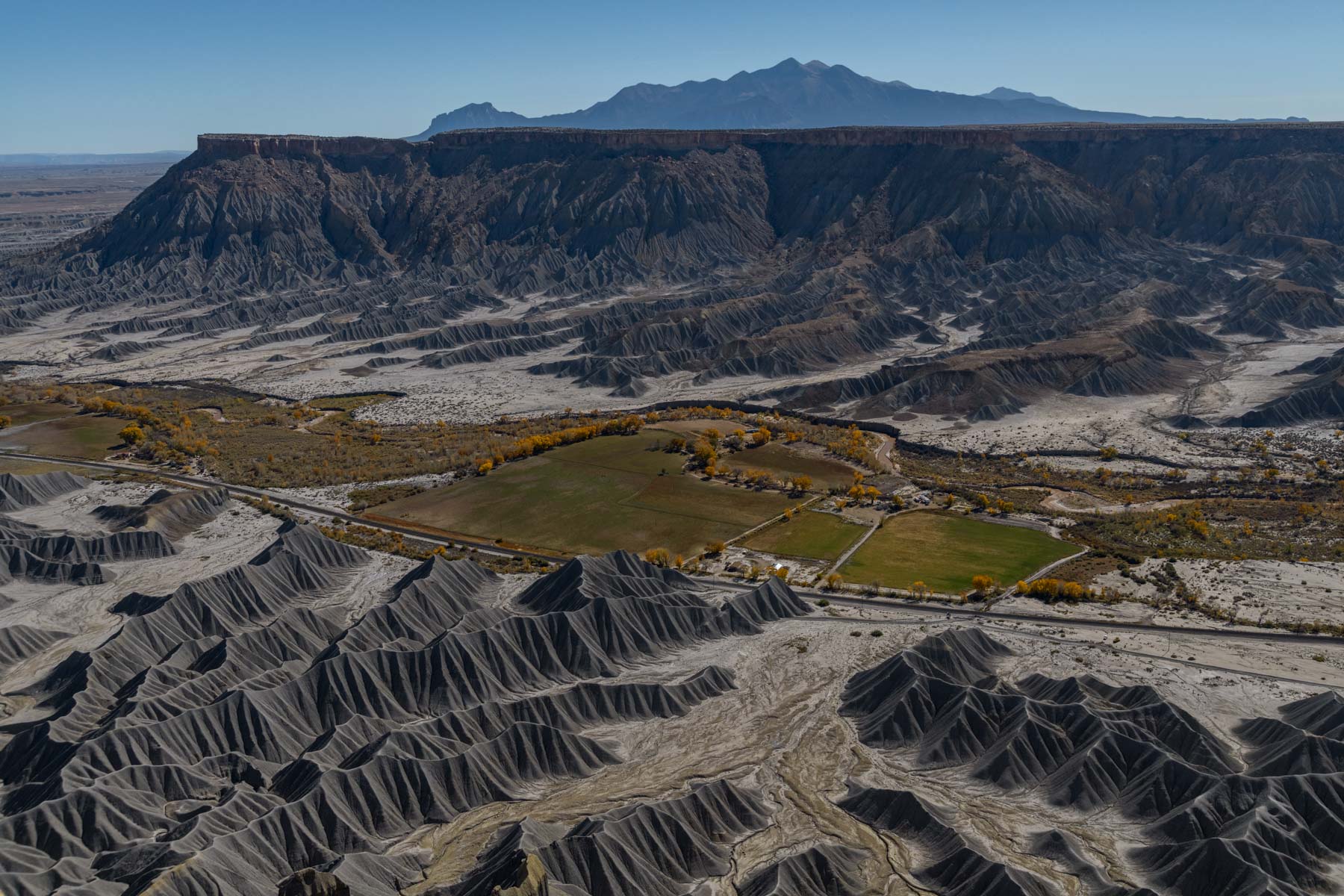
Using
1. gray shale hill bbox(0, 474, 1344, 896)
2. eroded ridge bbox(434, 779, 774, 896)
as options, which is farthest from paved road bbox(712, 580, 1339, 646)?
eroded ridge bbox(434, 779, 774, 896)

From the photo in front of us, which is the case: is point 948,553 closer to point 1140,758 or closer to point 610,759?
point 1140,758

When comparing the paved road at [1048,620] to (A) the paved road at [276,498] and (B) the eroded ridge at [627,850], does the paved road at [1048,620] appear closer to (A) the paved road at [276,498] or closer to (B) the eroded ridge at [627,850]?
(A) the paved road at [276,498]

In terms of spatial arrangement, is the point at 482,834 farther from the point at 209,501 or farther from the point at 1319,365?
the point at 1319,365

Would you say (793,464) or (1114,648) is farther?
(793,464)

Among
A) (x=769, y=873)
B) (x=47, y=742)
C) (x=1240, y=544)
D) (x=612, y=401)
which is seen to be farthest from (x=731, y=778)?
(x=612, y=401)

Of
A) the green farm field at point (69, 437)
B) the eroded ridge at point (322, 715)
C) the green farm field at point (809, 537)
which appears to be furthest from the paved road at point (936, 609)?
the green farm field at point (69, 437)

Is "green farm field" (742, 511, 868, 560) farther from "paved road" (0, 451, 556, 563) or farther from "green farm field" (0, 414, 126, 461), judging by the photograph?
"green farm field" (0, 414, 126, 461)

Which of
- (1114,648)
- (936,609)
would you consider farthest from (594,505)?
(1114,648)
